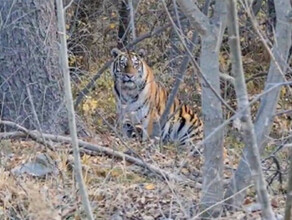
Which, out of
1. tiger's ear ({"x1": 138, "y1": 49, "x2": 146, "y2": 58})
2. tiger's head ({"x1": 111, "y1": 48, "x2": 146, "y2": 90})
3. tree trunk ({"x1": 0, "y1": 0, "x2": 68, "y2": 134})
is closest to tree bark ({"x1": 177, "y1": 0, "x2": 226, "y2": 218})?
tree trunk ({"x1": 0, "y1": 0, "x2": 68, "y2": 134})

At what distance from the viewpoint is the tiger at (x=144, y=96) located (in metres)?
9.38

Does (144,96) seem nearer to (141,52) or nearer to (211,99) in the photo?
(141,52)

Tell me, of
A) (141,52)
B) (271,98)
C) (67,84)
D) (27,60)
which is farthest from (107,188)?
(141,52)

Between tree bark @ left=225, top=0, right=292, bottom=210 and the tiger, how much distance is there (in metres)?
4.68

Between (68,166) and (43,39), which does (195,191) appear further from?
(43,39)

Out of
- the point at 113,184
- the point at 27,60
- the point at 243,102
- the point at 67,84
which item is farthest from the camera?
the point at 27,60

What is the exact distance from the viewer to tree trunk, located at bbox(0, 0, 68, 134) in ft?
23.5

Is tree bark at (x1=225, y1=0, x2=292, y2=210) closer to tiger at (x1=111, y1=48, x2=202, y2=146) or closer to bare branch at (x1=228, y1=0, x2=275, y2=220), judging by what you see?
bare branch at (x1=228, y1=0, x2=275, y2=220)

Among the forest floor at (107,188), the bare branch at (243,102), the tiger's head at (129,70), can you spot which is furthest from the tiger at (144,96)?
the bare branch at (243,102)

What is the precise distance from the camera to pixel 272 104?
4.29 m

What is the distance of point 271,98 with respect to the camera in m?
4.28

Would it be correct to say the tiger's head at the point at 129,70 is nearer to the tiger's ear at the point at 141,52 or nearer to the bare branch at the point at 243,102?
the tiger's ear at the point at 141,52

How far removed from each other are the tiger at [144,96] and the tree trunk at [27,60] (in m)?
2.06

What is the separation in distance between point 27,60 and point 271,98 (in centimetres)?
338
